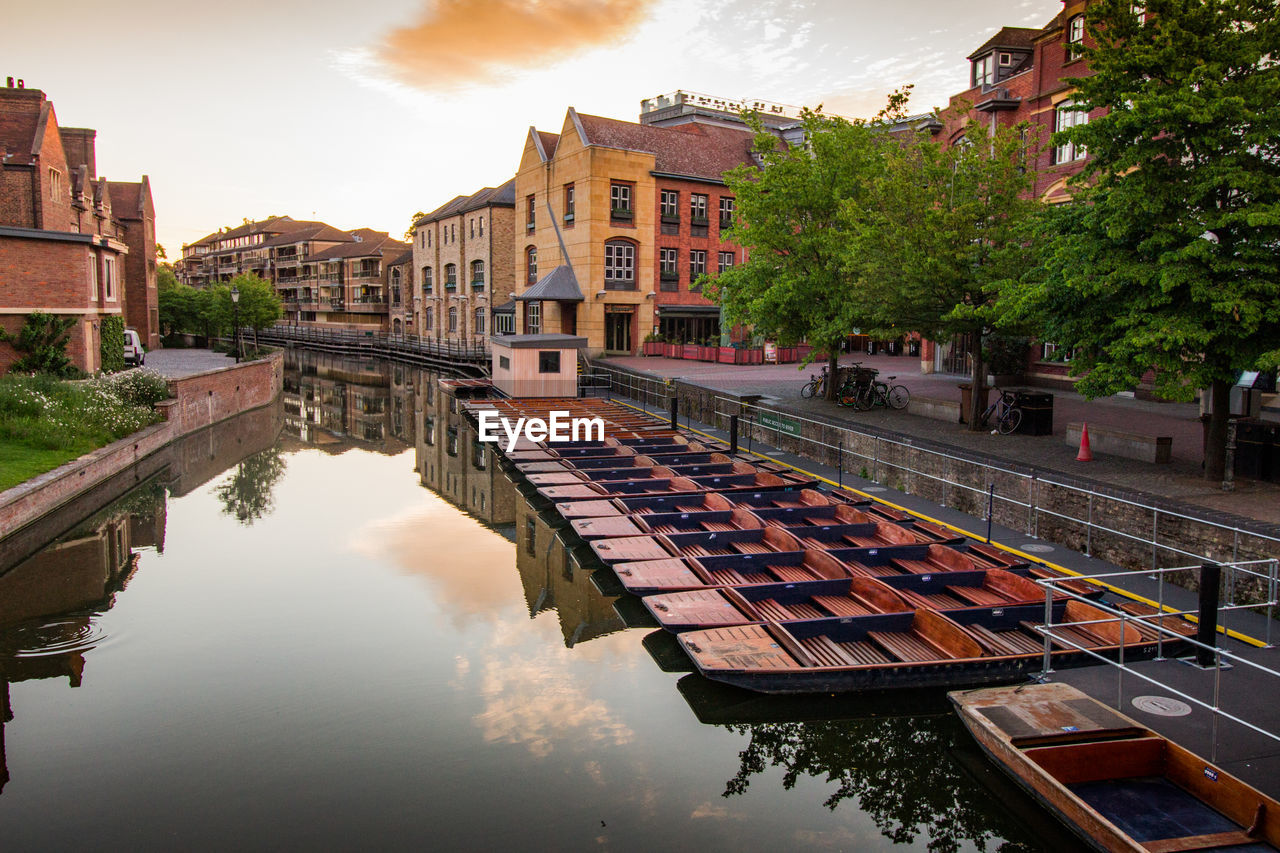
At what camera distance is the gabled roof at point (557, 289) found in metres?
46.2

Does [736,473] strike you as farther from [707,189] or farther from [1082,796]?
[707,189]

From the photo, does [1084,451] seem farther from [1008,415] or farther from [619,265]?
[619,265]

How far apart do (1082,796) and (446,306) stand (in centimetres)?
6467

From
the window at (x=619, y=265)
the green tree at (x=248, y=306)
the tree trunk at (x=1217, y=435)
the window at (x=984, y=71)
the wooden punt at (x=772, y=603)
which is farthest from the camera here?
the green tree at (x=248, y=306)

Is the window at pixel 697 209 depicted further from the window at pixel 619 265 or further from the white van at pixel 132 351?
the white van at pixel 132 351

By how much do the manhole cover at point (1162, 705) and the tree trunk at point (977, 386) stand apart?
12.4m

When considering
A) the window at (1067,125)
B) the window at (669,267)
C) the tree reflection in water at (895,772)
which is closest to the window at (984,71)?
the window at (1067,125)

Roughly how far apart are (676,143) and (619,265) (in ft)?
28.7

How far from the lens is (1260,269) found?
12.5 meters

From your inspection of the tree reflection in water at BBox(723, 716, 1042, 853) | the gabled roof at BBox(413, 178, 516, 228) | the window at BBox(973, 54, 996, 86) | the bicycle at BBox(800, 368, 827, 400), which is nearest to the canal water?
the tree reflection in water at BBox(723, 716, 1042, 853)

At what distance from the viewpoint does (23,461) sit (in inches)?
793

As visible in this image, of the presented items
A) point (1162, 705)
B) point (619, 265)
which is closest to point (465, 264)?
point (619, 265)

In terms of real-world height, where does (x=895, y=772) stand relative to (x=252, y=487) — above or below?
below

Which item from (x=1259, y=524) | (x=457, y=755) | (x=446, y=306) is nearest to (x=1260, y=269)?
(x=1259, y=524)
